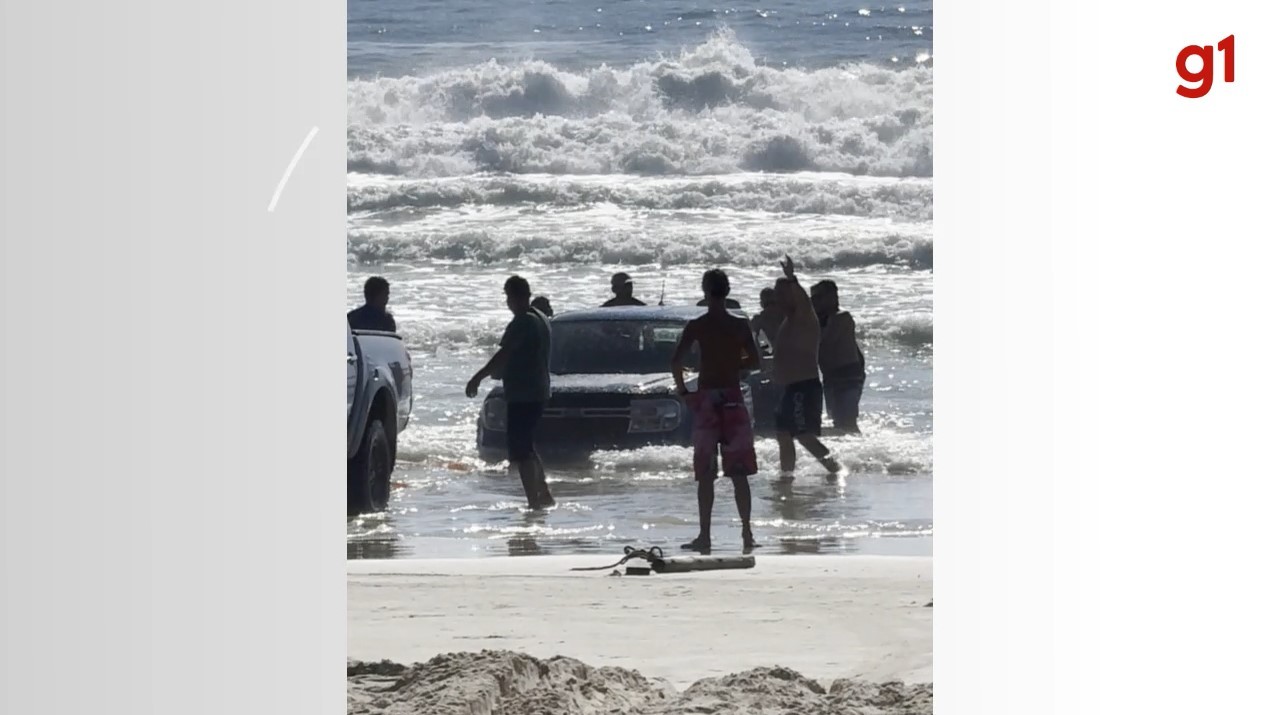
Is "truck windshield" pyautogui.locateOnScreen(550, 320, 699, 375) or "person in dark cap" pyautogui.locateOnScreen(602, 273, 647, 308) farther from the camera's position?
"person in dark cap" pyautogui.locateOnScreen(602, 273, 647, 308)

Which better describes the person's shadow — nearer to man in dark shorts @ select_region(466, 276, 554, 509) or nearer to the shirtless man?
man in dark shorts @ select_region(466, 276, 554, 509)

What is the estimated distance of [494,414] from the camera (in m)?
10.4

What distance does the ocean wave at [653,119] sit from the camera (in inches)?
409

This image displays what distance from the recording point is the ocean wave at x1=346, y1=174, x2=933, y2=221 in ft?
34.4

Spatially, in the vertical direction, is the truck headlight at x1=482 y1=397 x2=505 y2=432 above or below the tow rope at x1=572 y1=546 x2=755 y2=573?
above

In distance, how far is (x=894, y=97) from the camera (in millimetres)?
10461

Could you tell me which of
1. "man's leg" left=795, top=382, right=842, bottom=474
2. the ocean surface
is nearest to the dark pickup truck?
the ocean surface

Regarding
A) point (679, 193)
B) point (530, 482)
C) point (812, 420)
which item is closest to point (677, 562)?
point (530, 482)

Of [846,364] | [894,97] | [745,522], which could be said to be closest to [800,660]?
[745,522]

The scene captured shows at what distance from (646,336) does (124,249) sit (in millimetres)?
3002
